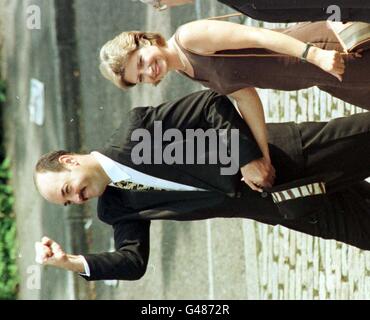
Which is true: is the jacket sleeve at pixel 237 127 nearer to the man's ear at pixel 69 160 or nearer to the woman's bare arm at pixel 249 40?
the woman's bare arm at pixel 249 40

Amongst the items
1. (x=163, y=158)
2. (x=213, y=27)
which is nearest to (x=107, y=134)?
(x=163, y=158)

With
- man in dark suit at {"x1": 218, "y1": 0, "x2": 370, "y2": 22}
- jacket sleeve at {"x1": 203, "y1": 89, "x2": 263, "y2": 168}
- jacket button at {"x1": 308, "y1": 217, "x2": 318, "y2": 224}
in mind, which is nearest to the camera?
man in dark suit at {"x1": 218, "y1": 0, "x2": 370, "y2": 22}

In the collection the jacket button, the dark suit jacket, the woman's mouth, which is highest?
the woman's mouth

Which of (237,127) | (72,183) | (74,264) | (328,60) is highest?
(328,60)

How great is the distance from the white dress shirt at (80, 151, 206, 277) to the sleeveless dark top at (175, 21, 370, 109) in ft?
1.42

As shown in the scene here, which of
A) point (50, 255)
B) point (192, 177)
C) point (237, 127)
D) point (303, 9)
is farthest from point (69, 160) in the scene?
point (303, 9)

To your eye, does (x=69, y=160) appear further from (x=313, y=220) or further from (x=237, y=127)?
(x=313, y=220)

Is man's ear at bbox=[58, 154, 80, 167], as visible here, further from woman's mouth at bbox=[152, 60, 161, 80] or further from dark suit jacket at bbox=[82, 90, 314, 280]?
woman's mouth at bbox=[152, 60, 161, 80]

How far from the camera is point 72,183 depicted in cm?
340

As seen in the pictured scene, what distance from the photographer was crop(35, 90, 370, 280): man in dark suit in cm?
339

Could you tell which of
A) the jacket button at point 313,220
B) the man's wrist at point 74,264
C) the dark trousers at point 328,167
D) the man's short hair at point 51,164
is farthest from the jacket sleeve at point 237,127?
the man's wrist at point 74,264

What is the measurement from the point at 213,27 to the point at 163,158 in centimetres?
57

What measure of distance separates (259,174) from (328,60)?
1.77 ft

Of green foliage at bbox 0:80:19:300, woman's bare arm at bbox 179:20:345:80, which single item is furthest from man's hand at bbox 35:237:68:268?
green foliage at bbox 0:80:19:300
